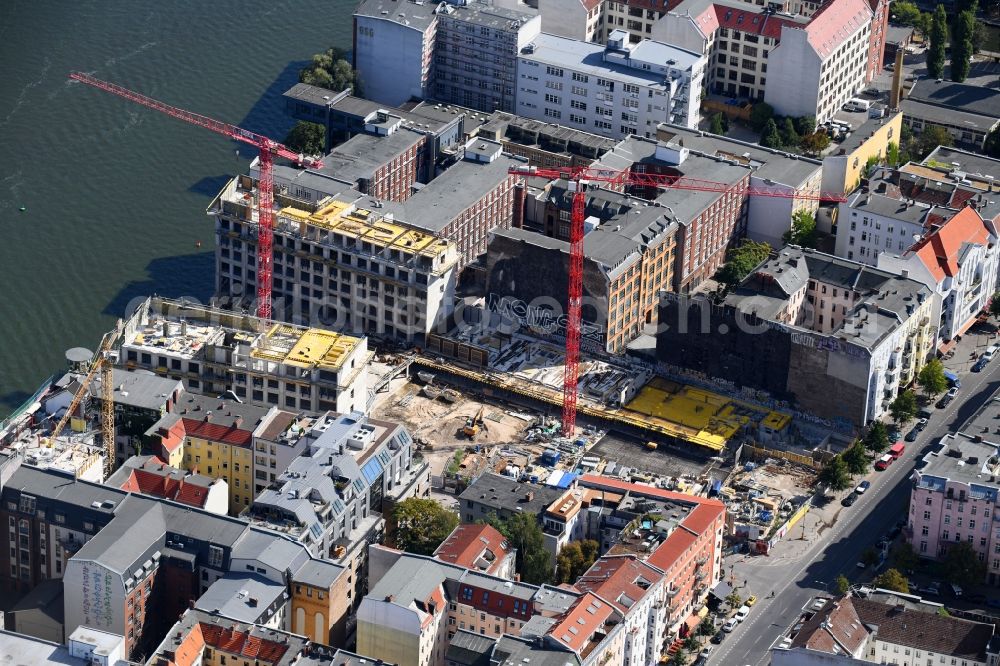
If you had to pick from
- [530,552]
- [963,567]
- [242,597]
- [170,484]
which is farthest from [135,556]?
[963,567]

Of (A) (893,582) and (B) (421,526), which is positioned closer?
(A) (893,582)

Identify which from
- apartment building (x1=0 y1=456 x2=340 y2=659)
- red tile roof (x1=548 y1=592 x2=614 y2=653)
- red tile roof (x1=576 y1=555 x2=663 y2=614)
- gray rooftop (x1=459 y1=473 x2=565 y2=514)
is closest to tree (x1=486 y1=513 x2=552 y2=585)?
gray rooftop (x1=459 y1=473 x2=565 y2=514)

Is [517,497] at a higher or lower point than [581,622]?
lower

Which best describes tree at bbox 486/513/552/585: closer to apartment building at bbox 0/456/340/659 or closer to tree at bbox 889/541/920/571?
apartment building at bbox 0/456/340/659

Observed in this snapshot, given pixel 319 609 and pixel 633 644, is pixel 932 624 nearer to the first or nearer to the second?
pixel 633 644

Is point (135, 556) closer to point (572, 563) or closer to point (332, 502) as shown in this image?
point (332, 502)
